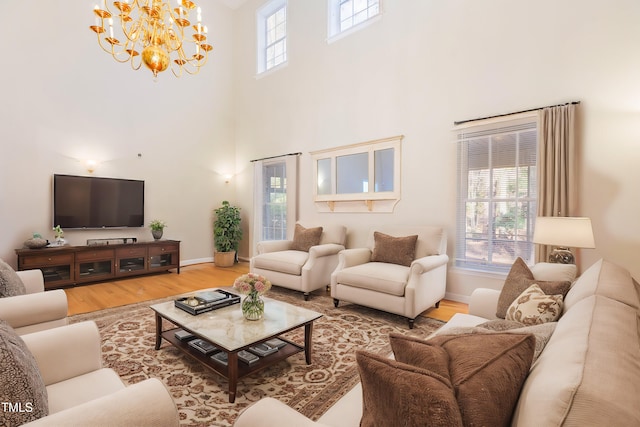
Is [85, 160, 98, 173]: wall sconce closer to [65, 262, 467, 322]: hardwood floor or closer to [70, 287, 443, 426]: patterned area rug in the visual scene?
[65, 262, 467, 322]: hardwood floor

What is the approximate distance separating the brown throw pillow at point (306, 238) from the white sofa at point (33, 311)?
2.91 meters

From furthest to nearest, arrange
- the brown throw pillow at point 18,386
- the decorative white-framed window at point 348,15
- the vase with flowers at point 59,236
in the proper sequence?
the decorative white-framed window at point 348,15 → the vase with flowers at point 59,236 → the brown throw pillow at point 18,386

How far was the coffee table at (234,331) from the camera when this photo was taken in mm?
1875

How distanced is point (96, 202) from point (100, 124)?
129 centimetres

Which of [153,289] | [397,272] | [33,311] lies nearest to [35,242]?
[153,289]

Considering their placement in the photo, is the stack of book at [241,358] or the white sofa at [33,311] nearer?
the white sofa at [33,311]

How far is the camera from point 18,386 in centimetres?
85

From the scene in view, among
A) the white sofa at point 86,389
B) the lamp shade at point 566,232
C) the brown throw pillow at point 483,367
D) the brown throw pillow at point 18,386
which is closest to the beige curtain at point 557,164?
the lamp shade at point 566,232

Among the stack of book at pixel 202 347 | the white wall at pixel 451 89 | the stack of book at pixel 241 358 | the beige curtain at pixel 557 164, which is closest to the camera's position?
the stack of book at pixel 241 358

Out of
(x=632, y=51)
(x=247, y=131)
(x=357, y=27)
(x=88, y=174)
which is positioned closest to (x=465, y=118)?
(x=632, y=51)

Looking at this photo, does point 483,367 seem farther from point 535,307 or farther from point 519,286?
point 519,286

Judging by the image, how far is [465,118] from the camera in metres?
3.68

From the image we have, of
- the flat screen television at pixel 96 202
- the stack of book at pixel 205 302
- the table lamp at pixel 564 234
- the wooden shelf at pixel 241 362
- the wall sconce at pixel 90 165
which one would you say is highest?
the wall sconce at pixel 90 165

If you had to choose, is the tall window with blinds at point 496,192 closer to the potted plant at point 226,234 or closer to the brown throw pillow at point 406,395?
the brown throw pillow at point 406,395
